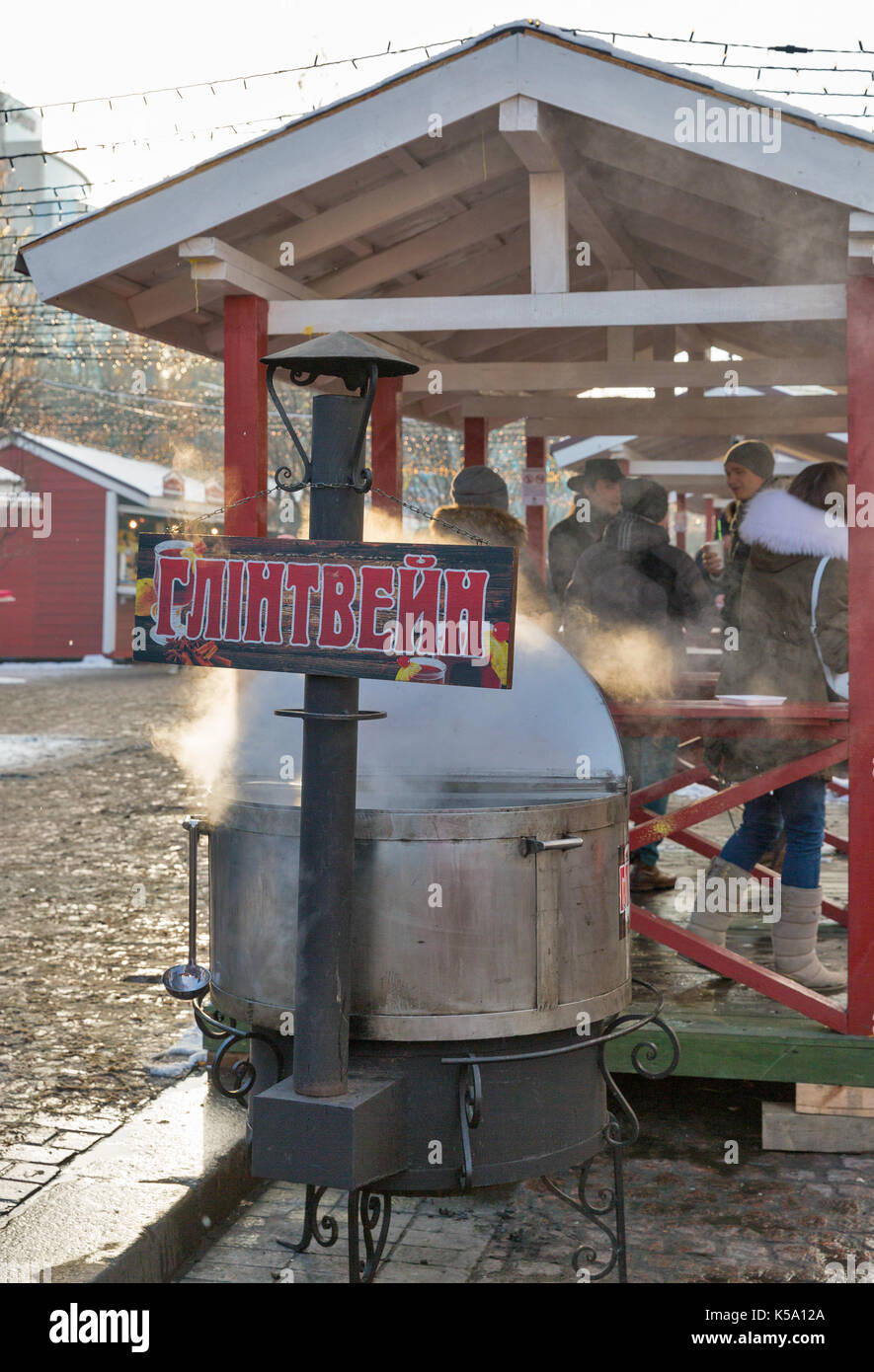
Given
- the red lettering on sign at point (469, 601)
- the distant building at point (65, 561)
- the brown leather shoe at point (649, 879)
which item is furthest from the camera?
the distant building at point (65, 561)

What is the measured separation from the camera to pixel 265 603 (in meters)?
2.56

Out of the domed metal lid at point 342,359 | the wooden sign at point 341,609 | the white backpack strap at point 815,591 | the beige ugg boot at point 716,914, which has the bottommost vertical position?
the beige ugg boot at point 716,914

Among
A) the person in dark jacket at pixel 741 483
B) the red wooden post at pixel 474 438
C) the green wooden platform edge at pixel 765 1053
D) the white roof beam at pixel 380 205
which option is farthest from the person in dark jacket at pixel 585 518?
the green wooden platform edge at pixel 765 1053

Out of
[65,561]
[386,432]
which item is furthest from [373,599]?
[65,561]

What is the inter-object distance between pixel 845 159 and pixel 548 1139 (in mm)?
2937

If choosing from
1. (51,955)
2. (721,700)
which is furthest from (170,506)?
(721,700)

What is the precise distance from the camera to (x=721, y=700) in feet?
14.8

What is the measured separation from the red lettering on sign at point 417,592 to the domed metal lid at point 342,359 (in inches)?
17.4

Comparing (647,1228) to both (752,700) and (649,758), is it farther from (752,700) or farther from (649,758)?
(649,758)

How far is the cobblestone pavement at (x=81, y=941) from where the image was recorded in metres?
4.21

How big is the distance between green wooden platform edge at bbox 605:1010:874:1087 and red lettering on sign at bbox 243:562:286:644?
221cm

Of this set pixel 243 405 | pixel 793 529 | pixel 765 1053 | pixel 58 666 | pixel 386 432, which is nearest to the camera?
pixel 765 1053

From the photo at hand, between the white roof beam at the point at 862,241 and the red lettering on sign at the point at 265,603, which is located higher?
the white roof beam at the point at 862,241

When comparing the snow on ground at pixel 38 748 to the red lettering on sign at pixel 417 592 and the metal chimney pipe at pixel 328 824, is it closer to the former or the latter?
the metal chimney pipe at pixel 328 824
